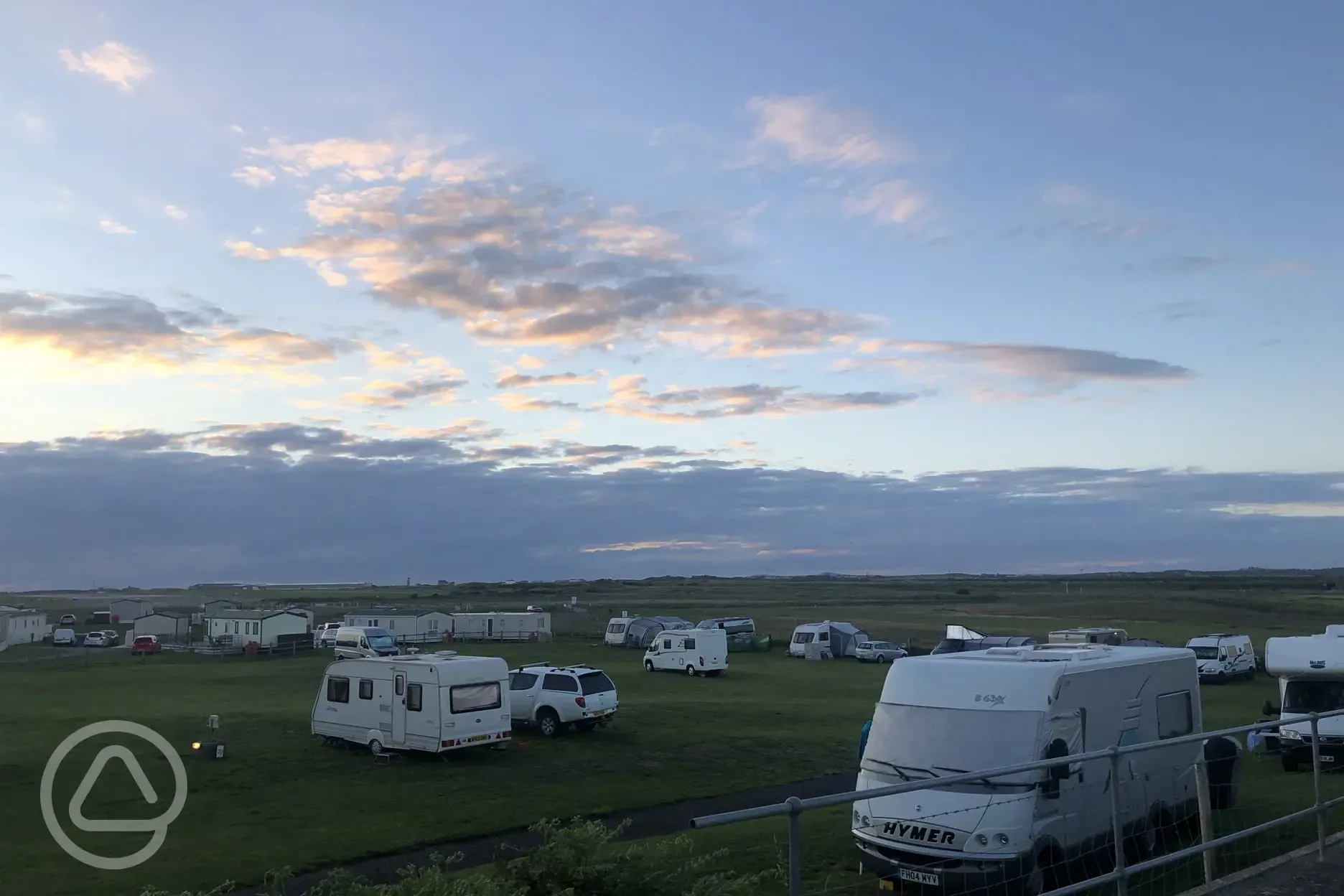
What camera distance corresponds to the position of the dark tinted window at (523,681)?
32.5 meters

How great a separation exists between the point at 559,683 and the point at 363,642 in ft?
116

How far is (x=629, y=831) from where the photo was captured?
2020 cm

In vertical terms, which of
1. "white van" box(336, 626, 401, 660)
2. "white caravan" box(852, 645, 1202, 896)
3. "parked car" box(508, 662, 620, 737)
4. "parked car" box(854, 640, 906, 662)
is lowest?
"parked car" box(854, 640, 906, 662)

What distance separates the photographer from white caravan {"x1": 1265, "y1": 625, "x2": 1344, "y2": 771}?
21.0m

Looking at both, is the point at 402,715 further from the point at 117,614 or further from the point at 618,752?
the point at 117,614

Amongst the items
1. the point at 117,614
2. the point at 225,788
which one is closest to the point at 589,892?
the point at 225,788

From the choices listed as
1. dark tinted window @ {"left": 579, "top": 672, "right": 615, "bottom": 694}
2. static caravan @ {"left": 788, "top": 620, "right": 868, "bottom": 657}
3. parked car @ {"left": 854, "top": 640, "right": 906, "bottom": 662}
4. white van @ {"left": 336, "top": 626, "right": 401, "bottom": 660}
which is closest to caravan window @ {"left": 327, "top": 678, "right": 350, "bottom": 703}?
dark tinted window @ {"left": 579, "top": 672, "right": 615, "bottom": 694}

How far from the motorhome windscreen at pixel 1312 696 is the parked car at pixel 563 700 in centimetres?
1855

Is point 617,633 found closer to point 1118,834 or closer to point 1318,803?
point 1318,803

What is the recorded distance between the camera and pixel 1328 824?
16.4m

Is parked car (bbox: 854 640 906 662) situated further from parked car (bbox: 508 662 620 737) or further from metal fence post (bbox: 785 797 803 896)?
metal fence post (bbox: 785 797 803 896)

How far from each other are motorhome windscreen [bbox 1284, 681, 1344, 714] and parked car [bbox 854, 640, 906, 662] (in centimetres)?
3494

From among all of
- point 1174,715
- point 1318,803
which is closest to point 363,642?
point 1174,715

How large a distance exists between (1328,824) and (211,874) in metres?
18.9
